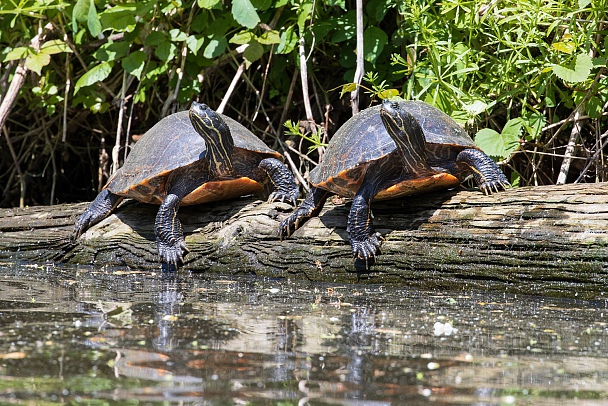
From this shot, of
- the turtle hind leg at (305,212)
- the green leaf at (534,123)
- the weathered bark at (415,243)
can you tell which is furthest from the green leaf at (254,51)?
the green leaf at (534,123)

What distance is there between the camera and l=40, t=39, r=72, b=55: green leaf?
620cm

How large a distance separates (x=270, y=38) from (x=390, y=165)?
6.05ft

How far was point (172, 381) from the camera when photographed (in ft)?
6.07

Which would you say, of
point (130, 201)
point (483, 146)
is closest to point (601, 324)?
point (483, 146)

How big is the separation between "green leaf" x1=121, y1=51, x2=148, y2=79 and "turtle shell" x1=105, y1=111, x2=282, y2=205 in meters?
0.98

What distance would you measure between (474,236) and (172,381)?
2189 millimetres

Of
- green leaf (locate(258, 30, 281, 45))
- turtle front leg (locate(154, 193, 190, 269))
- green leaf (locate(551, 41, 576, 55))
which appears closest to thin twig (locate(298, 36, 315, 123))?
green leaf (locate(258, 30, 281, 45))

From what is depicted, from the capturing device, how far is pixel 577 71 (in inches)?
168

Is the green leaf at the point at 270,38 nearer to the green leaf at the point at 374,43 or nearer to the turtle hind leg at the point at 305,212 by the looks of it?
the green leaf at the point at 374,43

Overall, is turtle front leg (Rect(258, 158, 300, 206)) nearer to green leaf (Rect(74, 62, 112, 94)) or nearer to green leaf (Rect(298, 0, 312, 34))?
green leaf (Rect(298, 0, 312, 34))

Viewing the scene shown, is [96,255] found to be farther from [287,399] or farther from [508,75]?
[287,399]

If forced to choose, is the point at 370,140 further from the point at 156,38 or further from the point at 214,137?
the point at 156,38

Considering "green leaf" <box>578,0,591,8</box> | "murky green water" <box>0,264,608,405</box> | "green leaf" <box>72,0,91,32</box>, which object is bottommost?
"murky green water" <box>0,264,608,405</box>

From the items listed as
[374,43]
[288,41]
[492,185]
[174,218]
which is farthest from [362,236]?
[288,41]
